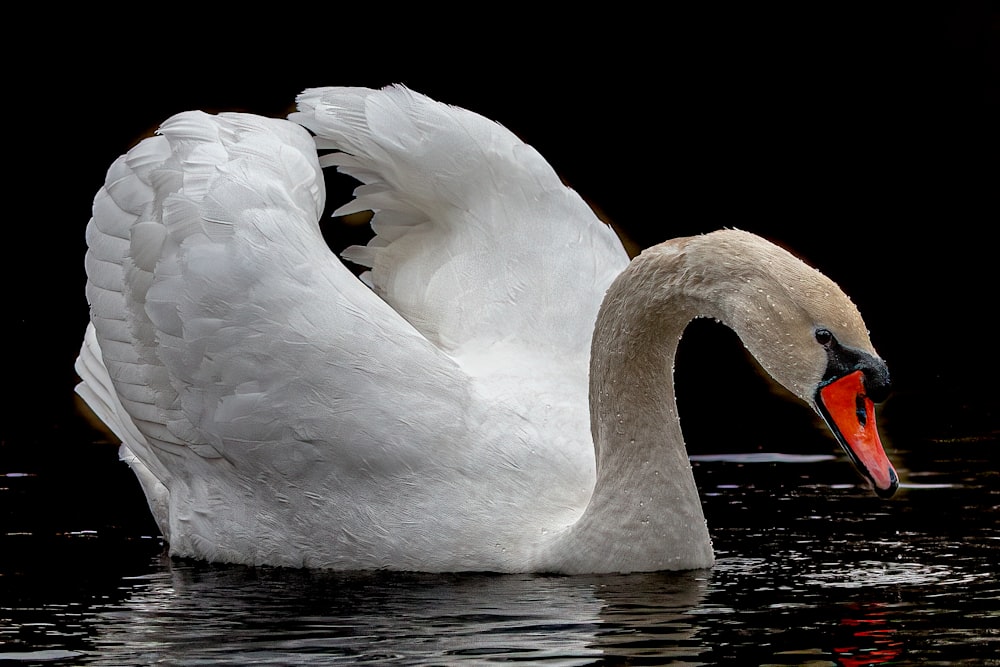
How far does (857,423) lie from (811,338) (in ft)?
0.99

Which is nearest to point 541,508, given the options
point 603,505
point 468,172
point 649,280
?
point 603,505

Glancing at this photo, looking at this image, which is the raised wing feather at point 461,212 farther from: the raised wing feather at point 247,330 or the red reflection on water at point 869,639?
the red reflection on water at point 869,639

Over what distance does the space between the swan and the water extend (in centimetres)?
18

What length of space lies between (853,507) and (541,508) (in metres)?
1.80

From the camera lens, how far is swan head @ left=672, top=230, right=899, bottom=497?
6.95 m

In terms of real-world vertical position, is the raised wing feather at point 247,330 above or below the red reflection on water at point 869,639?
above

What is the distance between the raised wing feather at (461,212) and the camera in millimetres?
9164

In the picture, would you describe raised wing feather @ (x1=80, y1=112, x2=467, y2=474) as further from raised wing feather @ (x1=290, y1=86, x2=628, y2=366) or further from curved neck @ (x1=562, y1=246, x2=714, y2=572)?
raised wing feather @ (x1=290, y1=86, x2=628, y2=366)

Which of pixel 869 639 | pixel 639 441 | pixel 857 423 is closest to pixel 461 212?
pixel 639 441

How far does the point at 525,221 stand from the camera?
370 inches

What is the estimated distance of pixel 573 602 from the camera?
718 centimetres

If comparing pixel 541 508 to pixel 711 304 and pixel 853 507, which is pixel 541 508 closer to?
pixel 711 304

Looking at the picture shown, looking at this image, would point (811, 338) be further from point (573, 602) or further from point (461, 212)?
Result: point (461, 212)

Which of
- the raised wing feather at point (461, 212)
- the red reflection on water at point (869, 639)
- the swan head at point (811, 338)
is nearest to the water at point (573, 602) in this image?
the red reflection on water at point (869, 639)
